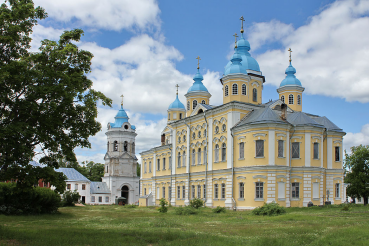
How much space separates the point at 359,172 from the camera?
50.6m

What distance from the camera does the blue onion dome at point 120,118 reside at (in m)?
75.1

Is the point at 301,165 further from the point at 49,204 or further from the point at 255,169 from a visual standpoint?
the point at 49,204

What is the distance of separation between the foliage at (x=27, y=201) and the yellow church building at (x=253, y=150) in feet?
56.6

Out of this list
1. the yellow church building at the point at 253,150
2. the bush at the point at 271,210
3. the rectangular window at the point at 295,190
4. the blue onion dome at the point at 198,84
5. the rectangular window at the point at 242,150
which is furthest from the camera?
the blue onion dome at the point at 198,84

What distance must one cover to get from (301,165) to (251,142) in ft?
18.2

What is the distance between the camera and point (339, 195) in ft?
129

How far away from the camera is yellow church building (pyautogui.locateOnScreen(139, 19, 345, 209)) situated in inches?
1373

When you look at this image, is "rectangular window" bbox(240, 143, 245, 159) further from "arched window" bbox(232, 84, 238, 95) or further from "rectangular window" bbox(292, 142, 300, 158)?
"arched window" bbox(232, 84, 238, 95)

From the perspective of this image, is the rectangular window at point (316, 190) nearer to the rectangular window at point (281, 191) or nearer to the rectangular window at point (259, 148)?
the rectangular window at point (281, 191)

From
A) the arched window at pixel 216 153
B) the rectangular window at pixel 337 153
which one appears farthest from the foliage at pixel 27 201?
the rectangular window at pixel 337 153

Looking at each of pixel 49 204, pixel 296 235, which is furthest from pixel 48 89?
pixel 49 204

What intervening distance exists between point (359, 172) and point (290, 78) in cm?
1662

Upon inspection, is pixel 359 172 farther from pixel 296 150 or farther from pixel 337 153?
pixel 296 150

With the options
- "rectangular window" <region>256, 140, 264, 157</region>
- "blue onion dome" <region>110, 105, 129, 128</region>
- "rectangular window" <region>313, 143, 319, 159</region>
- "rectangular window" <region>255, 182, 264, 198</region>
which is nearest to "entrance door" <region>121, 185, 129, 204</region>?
"blue onion dome" <region>110, 105, 129, 128</region>
